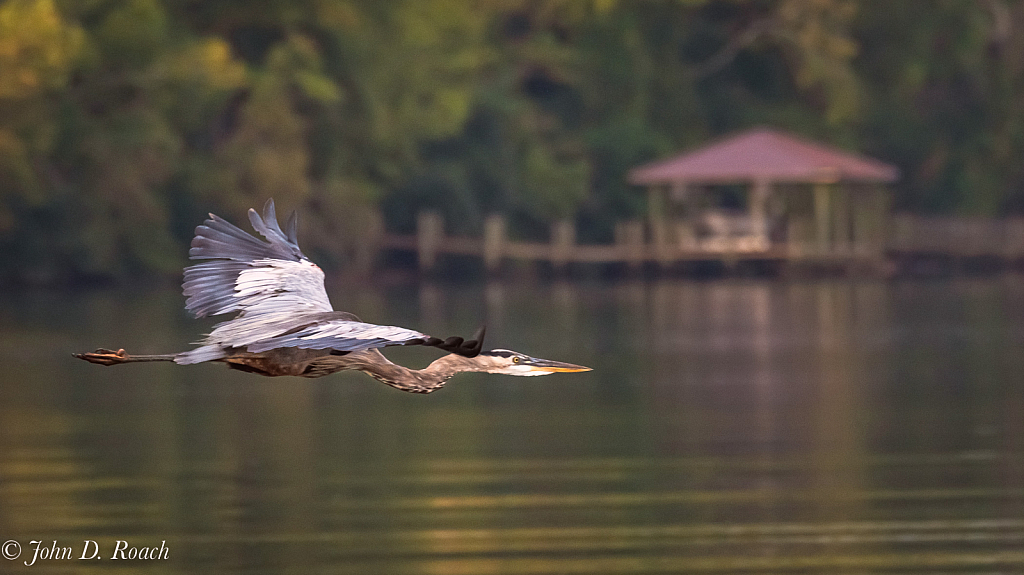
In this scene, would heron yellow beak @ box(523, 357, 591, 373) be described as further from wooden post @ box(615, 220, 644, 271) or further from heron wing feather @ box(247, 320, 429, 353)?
wooden post @ box(615, 220, 644, 271)

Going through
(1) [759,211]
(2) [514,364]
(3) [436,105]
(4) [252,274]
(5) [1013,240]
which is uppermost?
(3) [436,105]

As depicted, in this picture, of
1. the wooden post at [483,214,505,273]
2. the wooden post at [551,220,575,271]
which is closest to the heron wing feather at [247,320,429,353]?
the wooden post at [483,214,505,273]

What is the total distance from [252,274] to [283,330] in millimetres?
1242

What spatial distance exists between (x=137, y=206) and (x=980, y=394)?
24.3 metres

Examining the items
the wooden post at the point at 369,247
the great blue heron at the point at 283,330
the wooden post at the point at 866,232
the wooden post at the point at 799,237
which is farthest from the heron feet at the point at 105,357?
the wooden post at the point at 866,232

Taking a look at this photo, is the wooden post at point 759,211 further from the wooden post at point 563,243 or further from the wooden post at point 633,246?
the wooden post at point 563,243

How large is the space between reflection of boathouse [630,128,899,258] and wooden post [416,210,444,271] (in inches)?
181

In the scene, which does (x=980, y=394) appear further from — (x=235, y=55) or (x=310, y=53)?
(x=235, y=55)

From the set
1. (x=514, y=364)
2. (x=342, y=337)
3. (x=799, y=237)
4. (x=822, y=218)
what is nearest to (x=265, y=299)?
(x=514, y=364)

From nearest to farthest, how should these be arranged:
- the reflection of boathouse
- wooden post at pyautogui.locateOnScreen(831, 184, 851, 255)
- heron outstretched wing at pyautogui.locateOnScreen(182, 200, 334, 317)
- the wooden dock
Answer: heron outstretched wing at pyautogui.locateOnScreen(182, 200, 334, 317)
the reflection of boathouse
the wooden dock
wooden post at pyautogui.locateOnScreen(831, 184, 851, 255)

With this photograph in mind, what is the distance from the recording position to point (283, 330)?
7750 millimetres

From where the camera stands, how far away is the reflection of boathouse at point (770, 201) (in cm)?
4516

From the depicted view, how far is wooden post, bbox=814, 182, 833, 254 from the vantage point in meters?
47.0

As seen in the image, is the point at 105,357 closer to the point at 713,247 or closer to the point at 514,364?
the point at 514,364
